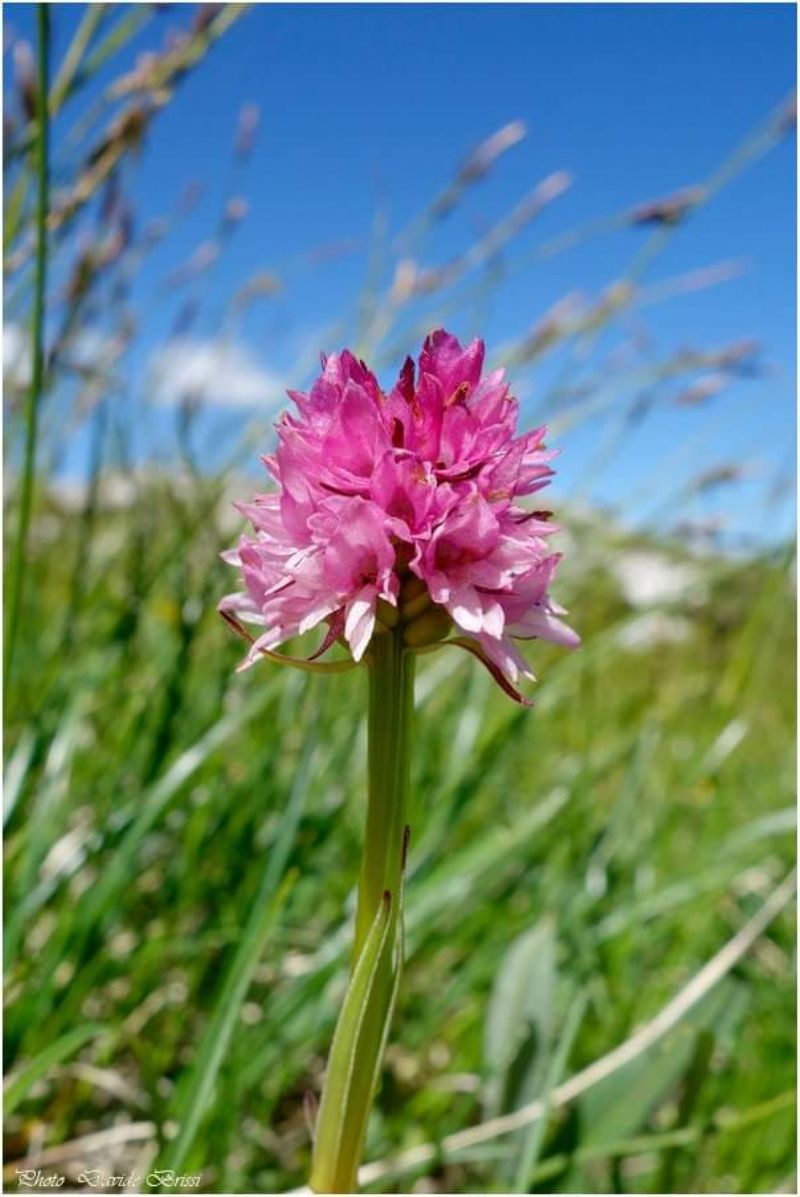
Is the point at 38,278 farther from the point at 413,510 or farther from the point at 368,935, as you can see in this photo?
the point at 368,935

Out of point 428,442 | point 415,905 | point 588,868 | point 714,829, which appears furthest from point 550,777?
point 428,442

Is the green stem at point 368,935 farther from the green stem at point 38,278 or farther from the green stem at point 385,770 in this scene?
the green stem at point 38,278

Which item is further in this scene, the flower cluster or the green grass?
the green grass

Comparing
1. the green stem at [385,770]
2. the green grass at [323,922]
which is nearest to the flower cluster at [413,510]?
the green stem at [385,770]

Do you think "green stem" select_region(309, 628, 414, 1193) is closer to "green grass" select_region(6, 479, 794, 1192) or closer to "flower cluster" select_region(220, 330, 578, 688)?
"flower cluster" select_region(220, 330, 578, 688)

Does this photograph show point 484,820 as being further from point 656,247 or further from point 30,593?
point 656,247

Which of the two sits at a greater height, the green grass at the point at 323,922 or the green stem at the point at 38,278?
the green stem at the point at 38,278

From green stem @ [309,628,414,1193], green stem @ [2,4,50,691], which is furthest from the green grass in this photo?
green stem @ [2,4,50,691]
